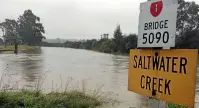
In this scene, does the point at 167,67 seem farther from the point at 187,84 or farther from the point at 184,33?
the point at 184,33

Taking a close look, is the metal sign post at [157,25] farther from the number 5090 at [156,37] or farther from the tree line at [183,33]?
the tree line at [183,33]

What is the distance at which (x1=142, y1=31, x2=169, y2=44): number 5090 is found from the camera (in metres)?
2.56

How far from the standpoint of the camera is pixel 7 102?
593 cm

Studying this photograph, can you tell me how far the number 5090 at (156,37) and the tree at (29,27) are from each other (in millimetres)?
84404

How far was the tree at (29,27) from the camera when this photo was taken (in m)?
85.2

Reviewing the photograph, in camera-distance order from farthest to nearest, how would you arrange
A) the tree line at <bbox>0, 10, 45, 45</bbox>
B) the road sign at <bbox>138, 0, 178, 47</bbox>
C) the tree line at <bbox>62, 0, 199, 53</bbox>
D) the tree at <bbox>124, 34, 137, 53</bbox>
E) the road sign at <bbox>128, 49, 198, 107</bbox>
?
the tree line at <bbox>0, 10, 45, 45</bbox> → the tree at <bbox>124, 34, 137, 53</bbox> → the tree line at <bbox>62, 0, 199, 53</bbox> → the road sign at <bbox>138, 0, 178, 47</bbox> → the road sign at <bbox>128, 49, 198, 107</bbox>

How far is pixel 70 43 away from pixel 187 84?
375 feet

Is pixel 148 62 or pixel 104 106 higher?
pixel 148 62

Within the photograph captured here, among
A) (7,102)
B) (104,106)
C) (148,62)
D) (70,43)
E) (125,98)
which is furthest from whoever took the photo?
(70,43)

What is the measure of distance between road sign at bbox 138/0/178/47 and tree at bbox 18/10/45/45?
8435cm

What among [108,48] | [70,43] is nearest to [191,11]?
[108,48]

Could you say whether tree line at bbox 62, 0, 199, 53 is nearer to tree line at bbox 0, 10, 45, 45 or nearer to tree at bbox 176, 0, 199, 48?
tree at bbox 176, 0, 199, 48

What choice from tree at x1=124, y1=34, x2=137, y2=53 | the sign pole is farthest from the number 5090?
tree at x1=124, y1=34, x2=137, y2=53

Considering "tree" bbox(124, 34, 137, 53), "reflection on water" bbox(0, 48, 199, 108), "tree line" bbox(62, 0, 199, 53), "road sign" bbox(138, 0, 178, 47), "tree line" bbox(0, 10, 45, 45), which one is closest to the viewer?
"road sign" bbox(138, 0, 178, 47)
